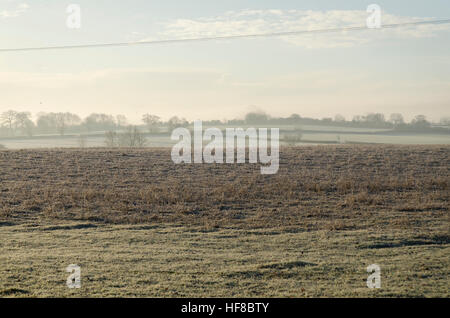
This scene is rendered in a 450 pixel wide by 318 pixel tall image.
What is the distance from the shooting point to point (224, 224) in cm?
1777

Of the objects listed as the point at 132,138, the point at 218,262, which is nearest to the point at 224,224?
the point at 218,262

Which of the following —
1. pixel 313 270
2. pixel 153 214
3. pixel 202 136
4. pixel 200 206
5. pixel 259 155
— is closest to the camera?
pixel 313 270

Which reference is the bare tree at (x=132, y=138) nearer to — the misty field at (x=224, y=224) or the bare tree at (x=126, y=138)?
the bare tree at (x=126, y=138)

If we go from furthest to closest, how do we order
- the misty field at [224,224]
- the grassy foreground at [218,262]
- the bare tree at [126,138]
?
the bare tree at [126,138]
the misty field at [224,224]
the grassy foreground at [218,262]

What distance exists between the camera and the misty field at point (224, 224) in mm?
9766

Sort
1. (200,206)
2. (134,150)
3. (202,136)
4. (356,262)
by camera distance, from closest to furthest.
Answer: (356,262)
(200,206)
(134,150)
(202,136)

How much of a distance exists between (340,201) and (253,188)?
484 centimetres

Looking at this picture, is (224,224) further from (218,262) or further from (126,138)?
(126,138)

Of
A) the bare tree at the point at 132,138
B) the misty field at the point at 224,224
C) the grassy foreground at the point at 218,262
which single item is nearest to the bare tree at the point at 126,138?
the bare tree at the point at 132,138

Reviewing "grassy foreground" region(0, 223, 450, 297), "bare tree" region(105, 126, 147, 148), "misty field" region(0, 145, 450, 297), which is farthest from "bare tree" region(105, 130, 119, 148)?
Answer: "grassy foreground" region(0, 223, 450, 297)

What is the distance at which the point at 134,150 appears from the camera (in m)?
37.4

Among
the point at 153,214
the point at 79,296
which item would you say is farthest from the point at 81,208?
the point at 79,296
